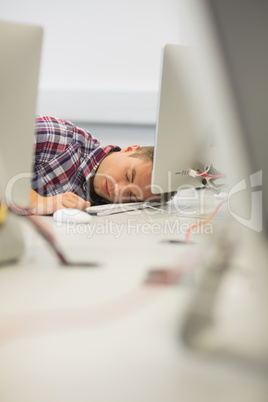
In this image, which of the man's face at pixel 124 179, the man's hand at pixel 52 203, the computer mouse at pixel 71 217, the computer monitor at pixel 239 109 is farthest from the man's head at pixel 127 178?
the computer monitor at pixel 239 109

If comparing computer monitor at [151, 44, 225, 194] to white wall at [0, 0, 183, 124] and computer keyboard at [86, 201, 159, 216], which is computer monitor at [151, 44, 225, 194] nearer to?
computer keyboard at [86, 201, 159, 216]

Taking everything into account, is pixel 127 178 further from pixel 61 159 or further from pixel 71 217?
pixel 71 217

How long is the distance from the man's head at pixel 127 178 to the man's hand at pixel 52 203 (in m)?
0.15

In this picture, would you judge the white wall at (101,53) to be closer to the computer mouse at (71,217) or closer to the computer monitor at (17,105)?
the computer mouse at (71,217)

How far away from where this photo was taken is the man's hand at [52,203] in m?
0.75

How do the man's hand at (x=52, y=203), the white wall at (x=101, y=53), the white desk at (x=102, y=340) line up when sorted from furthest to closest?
the white wall at (x=101, y=53) < the man's hand at (x=52, y=203) < the white desk at (x=102, y=340)

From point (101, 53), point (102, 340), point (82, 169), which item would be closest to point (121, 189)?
point (82, 169)

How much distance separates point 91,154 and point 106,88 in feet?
2.62

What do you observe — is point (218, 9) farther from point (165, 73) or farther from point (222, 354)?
point (165, 73)

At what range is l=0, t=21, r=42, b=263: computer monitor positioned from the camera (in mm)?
394

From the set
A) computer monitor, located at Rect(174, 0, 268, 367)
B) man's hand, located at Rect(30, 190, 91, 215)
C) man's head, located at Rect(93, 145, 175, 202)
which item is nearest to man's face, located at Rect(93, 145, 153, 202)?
man's head, located at Rect(93, 145, 175, 202)

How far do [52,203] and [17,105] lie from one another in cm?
39

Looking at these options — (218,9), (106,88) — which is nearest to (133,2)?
(106,88)

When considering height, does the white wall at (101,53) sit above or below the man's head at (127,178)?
above
